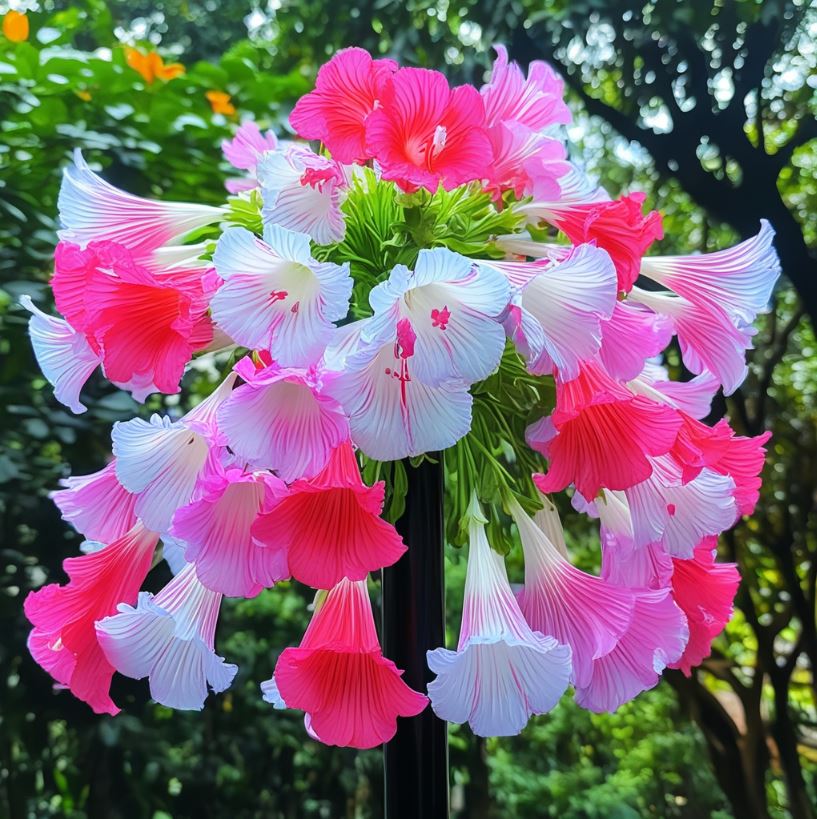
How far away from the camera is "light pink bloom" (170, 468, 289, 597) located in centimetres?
37

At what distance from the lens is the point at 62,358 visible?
46 centimetres

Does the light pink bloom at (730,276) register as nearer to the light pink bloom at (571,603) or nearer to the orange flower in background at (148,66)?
the light pink bloom at (571,603)

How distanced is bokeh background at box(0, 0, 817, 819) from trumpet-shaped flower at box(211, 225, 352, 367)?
66 cm

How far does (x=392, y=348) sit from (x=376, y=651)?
178mm

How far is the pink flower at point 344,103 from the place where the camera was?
41cm

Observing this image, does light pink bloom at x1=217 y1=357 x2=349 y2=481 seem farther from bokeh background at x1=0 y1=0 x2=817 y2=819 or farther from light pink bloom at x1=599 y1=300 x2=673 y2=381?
bokeh background at x1=0 y1=0 x2=817 y2=819

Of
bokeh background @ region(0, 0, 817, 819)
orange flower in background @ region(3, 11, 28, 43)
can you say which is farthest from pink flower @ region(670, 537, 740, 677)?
orange flower in background @ region(3, 11, 28, 43)

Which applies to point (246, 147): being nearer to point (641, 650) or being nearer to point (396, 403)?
point (396, 403)

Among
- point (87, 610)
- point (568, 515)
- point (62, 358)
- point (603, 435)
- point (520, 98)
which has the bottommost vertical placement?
point (568, 515)

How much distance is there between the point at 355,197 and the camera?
456mm

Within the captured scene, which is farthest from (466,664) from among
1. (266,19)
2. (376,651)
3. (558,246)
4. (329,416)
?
(266,19)

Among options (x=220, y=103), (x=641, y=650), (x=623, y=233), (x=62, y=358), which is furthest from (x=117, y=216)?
(x=220, y=103)

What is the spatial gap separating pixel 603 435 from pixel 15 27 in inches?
39.4

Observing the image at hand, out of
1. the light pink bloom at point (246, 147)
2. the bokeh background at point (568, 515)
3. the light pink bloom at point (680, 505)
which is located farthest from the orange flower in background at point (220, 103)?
the light pink bloom at point (680, 505)
